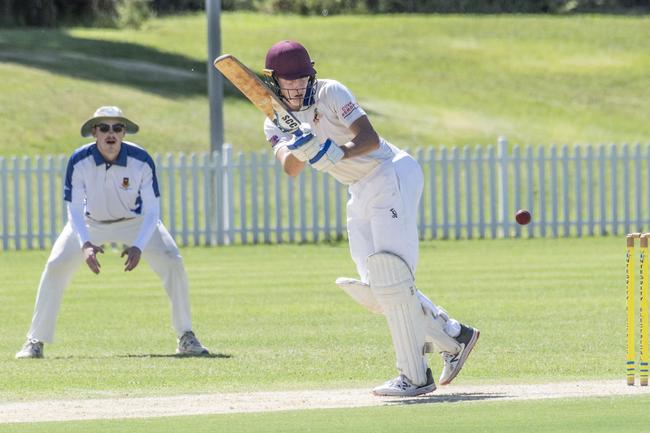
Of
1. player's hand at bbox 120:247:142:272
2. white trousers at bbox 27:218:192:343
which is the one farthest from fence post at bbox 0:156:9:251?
player's hand at bbox 120:247:142:272

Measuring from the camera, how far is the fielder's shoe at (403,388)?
9.38m

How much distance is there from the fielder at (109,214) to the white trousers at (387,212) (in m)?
2.93

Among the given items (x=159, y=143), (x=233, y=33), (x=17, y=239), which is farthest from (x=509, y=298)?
(x=233, y=33)

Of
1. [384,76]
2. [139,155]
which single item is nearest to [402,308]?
[139,155]

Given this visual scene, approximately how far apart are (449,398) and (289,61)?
2083 mm

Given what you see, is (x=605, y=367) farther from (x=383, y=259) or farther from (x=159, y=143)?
(x=159, y=143)

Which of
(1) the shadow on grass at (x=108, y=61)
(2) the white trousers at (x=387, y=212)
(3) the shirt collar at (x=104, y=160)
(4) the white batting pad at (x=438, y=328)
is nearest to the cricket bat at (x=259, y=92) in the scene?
(2) the white trousers at (x=387, y=212)

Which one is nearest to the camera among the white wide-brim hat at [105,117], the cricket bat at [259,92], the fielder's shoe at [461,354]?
the cricket bat at [259,92]

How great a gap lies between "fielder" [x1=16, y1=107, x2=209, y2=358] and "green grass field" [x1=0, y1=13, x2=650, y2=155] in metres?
21.9

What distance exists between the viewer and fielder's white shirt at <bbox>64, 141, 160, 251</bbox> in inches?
479

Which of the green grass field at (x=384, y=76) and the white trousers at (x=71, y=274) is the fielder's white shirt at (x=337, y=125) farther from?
the green grass field at (x=384, y=76)

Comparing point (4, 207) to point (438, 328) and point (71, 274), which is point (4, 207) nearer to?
point (71, 274)

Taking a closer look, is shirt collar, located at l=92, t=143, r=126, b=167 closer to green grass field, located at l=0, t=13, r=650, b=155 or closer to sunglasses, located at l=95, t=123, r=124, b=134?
sunglasses, located at l=95, t=123, r=124, b=134

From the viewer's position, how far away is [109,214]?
12.4 m
